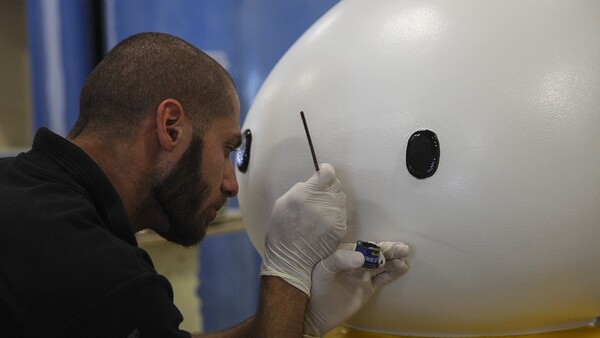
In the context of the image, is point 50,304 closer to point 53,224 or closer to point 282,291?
point 53,224

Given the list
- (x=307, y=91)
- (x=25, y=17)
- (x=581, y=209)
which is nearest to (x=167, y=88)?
(x=307, y=91)

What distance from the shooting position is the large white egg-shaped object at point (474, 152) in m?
1.10

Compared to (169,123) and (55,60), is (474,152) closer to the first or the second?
(169,123)

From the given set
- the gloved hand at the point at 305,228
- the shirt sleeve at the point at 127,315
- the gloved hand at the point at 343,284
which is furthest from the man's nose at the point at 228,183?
the shirt sleeve at the point at 127,315

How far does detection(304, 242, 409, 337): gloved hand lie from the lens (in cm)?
118

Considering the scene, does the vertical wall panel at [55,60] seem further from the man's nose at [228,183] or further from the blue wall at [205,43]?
the man's nose at [228,183]

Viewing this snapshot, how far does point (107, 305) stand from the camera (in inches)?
39.9

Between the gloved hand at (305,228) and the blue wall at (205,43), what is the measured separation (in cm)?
157

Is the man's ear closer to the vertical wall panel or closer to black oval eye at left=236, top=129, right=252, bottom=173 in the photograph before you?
black oval eye at left=236, top=129, right=252, bottom=173

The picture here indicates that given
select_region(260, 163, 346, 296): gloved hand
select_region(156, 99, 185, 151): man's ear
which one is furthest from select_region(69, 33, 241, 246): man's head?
select_region(260, 163, 346, 296): gloved hand

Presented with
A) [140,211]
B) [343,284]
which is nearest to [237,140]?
[140,211]

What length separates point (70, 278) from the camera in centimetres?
102

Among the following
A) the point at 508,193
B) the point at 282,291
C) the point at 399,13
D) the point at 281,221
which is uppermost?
the point at 399,13

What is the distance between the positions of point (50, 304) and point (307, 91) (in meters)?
0.54
